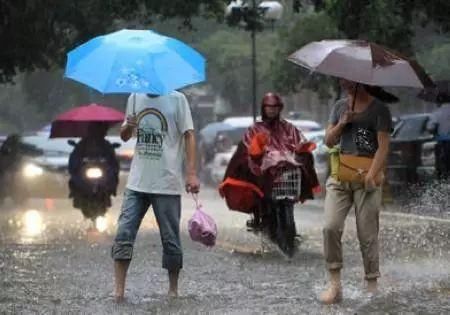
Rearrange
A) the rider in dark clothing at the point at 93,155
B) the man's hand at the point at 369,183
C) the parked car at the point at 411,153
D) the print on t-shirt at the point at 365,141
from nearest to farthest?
the man's hand at the point at 369,183, the print on t-shirt at the point at 365,141, the rider in dark clothing at the point at 93,155, the parked car at the point at 411,153

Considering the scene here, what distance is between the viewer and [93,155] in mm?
14391

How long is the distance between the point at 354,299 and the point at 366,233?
48 centimetres

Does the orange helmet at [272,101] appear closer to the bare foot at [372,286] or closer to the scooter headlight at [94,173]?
the bare foot at [372,286]

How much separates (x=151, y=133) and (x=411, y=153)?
1235 cm

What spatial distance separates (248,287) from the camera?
28.2 feet

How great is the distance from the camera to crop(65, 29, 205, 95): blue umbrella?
25.0 feet

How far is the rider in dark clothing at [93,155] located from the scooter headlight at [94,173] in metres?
0.09

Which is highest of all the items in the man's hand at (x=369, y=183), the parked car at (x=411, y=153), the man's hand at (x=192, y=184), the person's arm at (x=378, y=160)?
the person's arm at (x=378, y=160)

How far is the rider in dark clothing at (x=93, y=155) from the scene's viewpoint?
14391 millimetres

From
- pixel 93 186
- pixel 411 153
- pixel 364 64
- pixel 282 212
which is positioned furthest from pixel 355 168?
pixel 411 153

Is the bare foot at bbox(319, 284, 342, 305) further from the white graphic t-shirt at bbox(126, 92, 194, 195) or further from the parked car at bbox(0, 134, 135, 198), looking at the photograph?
the parked car at bbox(0, 134, 135, 198)

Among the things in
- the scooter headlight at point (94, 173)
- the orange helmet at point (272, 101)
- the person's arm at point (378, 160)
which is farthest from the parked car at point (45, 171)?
the person's arm at point (378, 160)

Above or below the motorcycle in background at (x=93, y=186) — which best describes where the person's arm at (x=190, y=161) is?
above

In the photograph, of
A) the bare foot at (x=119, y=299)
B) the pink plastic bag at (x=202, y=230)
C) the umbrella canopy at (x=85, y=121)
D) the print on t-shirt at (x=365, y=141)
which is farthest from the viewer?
the umbrella canopy at (x=85, y=121)
